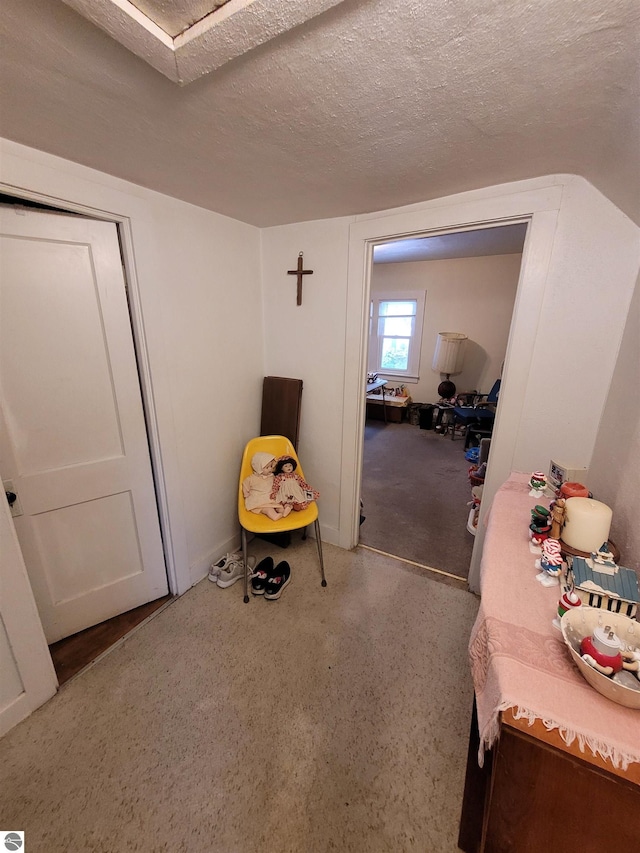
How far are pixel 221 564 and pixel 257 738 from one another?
999 mm

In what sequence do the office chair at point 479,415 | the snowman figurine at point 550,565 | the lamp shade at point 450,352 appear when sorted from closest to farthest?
the snowman figurine at point 550,565 → the office chair at point 479,415 → the lamp shade at point 450,352

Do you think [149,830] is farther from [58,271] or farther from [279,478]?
[58,271]

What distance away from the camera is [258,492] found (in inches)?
79.0

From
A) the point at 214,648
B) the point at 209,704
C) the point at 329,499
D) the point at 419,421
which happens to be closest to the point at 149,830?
the point at 209,704

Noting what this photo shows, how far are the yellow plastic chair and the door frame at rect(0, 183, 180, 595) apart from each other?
1.34 feet

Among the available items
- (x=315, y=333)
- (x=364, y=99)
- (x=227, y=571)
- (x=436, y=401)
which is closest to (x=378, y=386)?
(x=436, y=401)

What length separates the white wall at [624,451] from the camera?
3.34ft

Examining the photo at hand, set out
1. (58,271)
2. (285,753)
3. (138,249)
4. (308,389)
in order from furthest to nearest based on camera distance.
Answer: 1. (308,389)
2. (138,249)
3. (58,271)
4. (285,753)

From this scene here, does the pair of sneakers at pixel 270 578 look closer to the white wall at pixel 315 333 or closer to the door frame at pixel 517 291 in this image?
the white wall at pixel 315 333

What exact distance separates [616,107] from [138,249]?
1.73 metres

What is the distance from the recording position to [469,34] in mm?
673

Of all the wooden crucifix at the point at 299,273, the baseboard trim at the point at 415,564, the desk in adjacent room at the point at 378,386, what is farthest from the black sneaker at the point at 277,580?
the desk in adjacent room at the point at 378,386

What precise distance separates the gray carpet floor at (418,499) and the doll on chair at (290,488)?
2.46 feet

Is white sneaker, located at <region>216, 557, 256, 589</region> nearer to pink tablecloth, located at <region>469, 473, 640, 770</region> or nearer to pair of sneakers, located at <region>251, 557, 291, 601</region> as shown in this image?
pair of sneakers, located at <region>251, 557, 291, 601</region>
